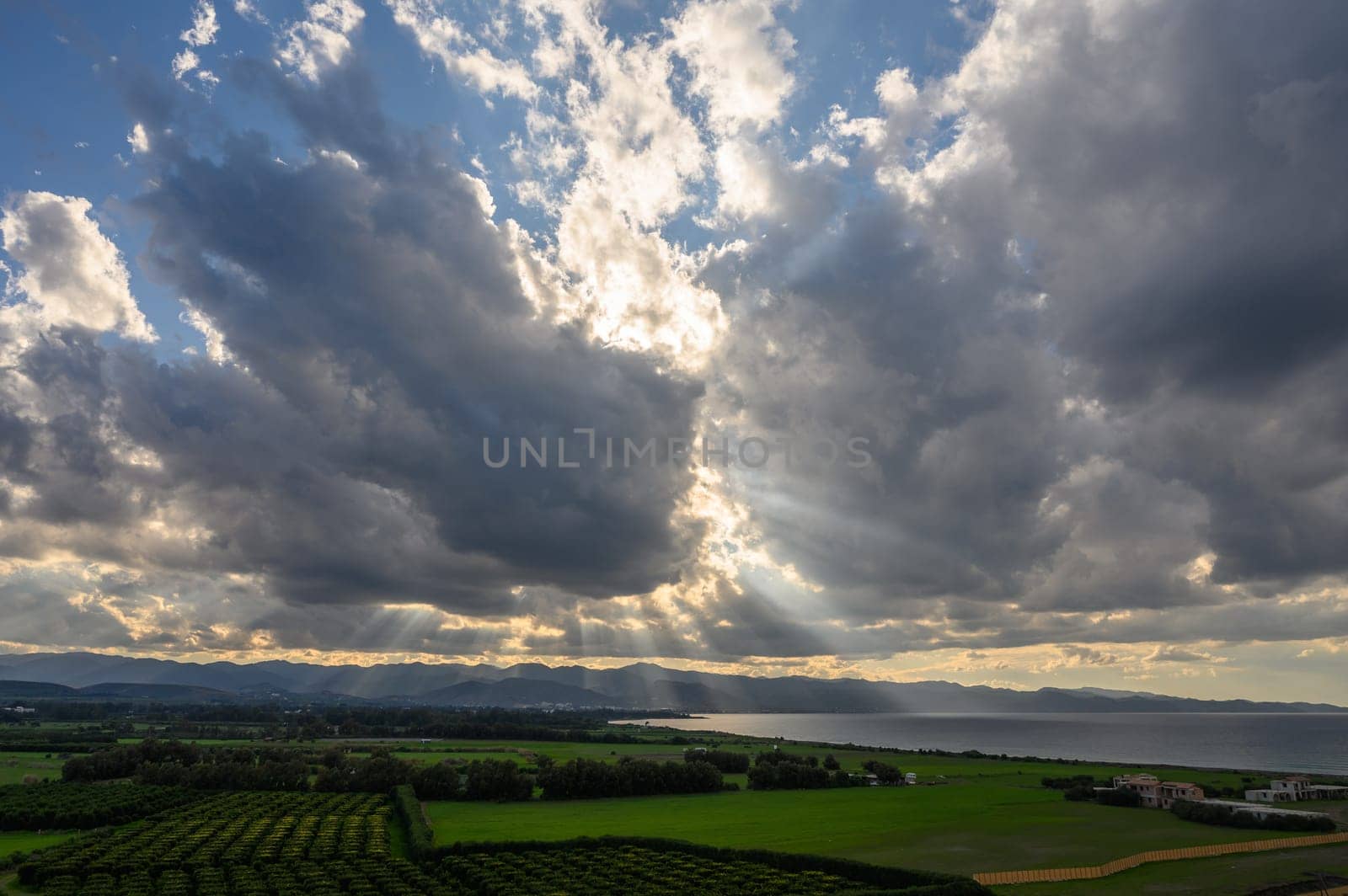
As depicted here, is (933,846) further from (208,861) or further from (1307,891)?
(208,861)

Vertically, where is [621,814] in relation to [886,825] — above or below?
below

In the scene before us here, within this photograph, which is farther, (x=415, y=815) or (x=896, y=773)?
(x=896, y=773)

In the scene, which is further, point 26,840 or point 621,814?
point 621,814

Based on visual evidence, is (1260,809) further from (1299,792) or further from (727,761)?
(727,761)

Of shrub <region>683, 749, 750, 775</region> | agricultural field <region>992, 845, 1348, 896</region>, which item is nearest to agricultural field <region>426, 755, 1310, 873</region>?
agricultural field <region>992, 845, 1348, 896</region>

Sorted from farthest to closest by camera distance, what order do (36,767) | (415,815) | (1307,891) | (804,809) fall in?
(36,767) < (804,809) < (415,815) < (1307,891)

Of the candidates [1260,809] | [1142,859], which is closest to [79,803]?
[1142,859]

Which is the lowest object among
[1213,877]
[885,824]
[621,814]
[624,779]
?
[624,779]

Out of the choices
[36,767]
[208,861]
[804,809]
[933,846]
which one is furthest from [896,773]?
[36,767]
